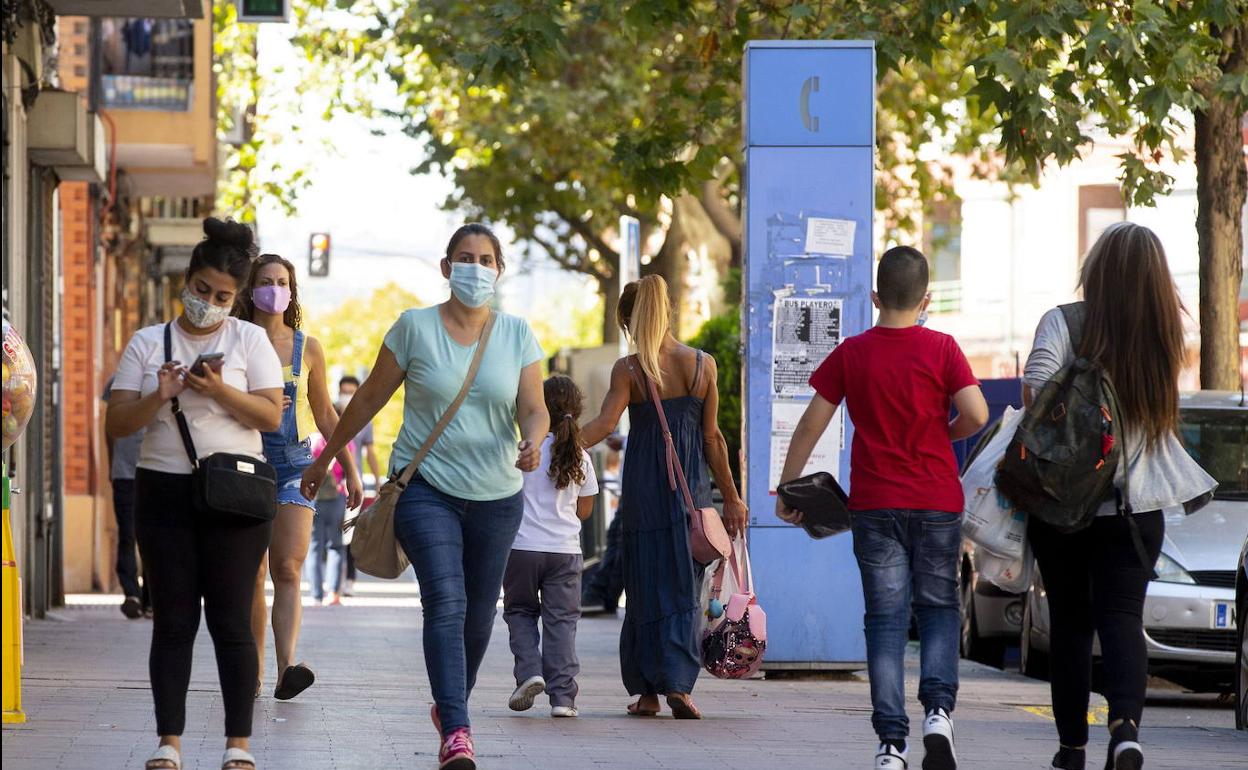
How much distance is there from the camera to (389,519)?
7.50 m

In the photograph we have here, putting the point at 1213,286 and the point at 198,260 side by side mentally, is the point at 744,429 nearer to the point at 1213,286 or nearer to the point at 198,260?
the point at 1213,286

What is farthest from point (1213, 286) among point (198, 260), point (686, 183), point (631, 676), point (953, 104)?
point (953, 104)

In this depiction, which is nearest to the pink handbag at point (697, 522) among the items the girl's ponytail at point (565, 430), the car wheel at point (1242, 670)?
the girl's ponytail at point (565, 430)

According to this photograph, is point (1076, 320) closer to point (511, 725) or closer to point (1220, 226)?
point (511, 725)

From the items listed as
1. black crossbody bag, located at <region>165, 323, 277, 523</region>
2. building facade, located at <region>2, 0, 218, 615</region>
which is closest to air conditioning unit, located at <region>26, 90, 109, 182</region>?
building facade, located at <region>2, 0, 218, 615</region>

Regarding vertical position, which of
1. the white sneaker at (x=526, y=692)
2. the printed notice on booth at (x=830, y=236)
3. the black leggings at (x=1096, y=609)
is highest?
the printed notice on booth at (x=830, y=236)

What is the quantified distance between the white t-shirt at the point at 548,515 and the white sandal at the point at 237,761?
3.23m

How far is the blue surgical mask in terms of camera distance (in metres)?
7.55

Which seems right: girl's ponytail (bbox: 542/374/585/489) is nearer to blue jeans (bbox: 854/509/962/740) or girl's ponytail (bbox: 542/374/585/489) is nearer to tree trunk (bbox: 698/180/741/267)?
blue jeans (bbox: 854/509/962/740)

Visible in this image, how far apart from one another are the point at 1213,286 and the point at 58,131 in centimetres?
817

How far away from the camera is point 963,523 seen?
7344 mm

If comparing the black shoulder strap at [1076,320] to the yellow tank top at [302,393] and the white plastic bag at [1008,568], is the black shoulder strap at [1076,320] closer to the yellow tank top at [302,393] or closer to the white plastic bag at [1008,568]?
the white plastic bag at [1008,568]

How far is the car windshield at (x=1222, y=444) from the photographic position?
12.4m

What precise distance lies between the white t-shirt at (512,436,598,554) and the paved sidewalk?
0.74m
